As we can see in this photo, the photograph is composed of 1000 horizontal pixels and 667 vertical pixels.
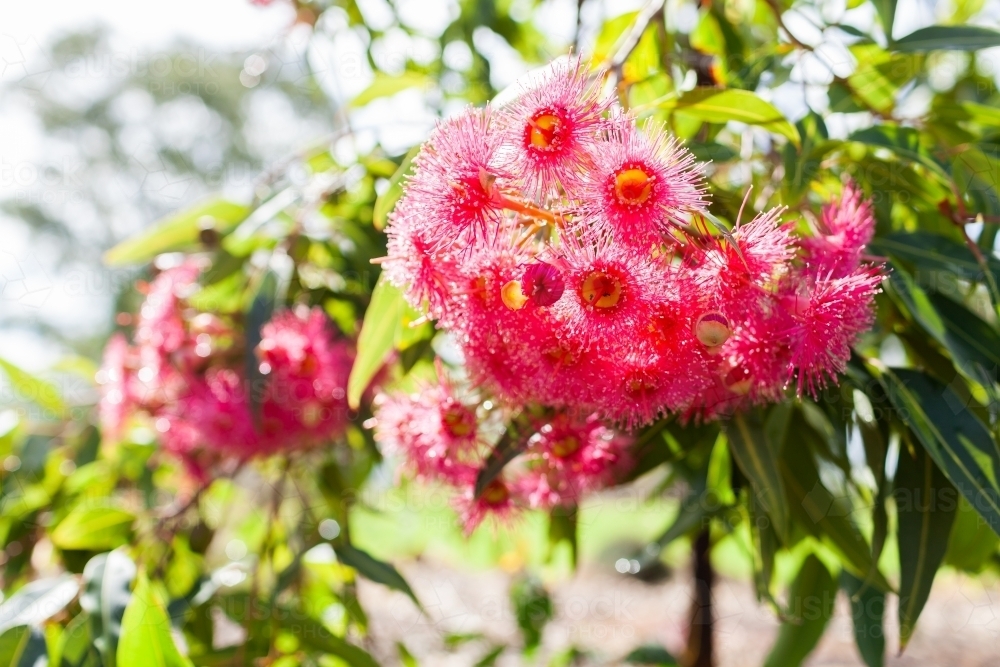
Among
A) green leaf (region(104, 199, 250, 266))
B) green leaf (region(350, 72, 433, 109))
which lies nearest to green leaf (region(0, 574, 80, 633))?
green leaf (region(104, 199, 250, 266))

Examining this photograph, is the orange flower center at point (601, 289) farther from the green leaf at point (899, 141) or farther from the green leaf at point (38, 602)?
the green leaf at point (38, 602)

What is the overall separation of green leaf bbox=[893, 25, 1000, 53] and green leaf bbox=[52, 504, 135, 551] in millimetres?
1509

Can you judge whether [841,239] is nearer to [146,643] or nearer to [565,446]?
[565,446]

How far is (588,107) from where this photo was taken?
0.66 metres

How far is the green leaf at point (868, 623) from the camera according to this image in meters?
1.12

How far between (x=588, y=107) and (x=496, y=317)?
0.20 meters

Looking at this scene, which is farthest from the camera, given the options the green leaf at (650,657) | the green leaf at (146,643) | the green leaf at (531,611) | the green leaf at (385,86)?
the green leaf at (531,611)

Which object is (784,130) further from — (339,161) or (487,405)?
(339,161)

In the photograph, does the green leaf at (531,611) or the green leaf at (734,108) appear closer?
the green leaf at (734,108)

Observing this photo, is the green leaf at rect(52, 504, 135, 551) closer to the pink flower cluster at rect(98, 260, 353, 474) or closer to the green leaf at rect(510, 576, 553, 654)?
the pink flower cluster at rect(98, 260, 353, 474)

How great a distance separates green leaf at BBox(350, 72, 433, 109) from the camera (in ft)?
4.44

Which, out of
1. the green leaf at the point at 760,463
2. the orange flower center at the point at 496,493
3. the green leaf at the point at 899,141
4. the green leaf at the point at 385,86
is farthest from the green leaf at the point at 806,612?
the green leaf at the point at 385,86

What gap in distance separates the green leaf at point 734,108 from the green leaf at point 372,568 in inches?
30.7

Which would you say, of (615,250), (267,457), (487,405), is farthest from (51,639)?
(615,250)
